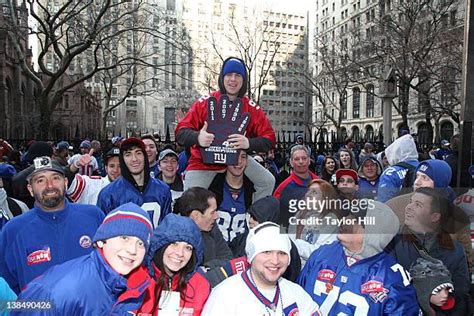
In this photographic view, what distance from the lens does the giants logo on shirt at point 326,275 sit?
2834 millimetres

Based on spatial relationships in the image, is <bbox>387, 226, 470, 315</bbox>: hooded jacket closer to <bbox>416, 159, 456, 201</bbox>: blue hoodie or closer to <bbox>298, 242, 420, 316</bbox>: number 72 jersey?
<bbox>298, 242, 420, 316</bbox>: number 72 jersey

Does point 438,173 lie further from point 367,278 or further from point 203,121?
point 203,121

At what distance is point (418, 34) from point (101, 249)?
62.2ft

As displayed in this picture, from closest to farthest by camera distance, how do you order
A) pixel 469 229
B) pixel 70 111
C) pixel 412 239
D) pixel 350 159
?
pixel 412 239, pixel 469 229, pixel 350 159, pixel 70 111

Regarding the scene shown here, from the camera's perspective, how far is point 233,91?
4.16 meters

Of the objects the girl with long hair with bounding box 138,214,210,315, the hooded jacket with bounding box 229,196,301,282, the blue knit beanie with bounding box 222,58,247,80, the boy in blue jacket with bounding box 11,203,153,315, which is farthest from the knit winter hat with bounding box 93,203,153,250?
the blue knit beanie with bounding box 222,58,247,80

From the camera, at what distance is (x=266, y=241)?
2.69m

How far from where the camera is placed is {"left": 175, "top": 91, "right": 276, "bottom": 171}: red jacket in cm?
422

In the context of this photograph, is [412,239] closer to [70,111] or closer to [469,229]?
[469,229]

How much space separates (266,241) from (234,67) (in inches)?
79.1

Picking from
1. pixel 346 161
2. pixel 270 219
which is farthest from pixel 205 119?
pixel 346 161

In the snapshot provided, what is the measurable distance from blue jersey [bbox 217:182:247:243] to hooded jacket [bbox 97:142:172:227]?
0.59 metres

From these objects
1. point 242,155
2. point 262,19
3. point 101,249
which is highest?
point 262,19

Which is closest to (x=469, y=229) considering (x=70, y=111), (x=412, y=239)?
(x=412, y=239)
